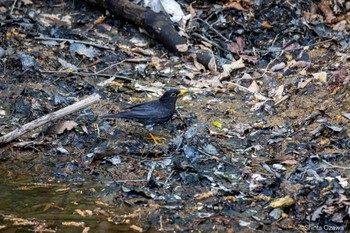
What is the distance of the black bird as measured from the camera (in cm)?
876

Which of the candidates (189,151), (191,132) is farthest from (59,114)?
(191,132)

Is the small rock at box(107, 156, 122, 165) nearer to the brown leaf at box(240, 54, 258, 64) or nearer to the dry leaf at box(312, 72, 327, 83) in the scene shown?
the dry leaf at box(312, 72, 327, 83)

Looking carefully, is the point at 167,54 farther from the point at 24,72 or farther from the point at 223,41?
the point at 24,72

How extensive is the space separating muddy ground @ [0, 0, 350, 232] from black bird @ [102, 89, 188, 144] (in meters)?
0.25

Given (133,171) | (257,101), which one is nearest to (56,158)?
(133,171)

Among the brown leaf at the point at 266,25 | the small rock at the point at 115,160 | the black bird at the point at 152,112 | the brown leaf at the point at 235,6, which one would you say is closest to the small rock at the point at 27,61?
the black bird at the point at 152,112

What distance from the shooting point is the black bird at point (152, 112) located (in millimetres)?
8758

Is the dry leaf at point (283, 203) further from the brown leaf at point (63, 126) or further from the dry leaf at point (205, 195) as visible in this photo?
the brown leaf at point (63, 126)

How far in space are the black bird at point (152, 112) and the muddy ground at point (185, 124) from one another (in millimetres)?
250

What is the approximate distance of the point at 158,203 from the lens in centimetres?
704

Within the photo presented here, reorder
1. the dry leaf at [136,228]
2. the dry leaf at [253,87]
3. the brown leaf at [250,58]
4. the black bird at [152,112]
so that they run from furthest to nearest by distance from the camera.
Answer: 1. the brown leaf at [250,58]
2. the dry leaf at [253,87]
3. the black bird at [152,112]
4. the dry leaf at [136,228]

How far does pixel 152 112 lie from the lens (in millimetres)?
8852

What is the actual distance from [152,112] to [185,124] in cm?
64

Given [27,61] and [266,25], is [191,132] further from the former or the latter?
[266,25]
